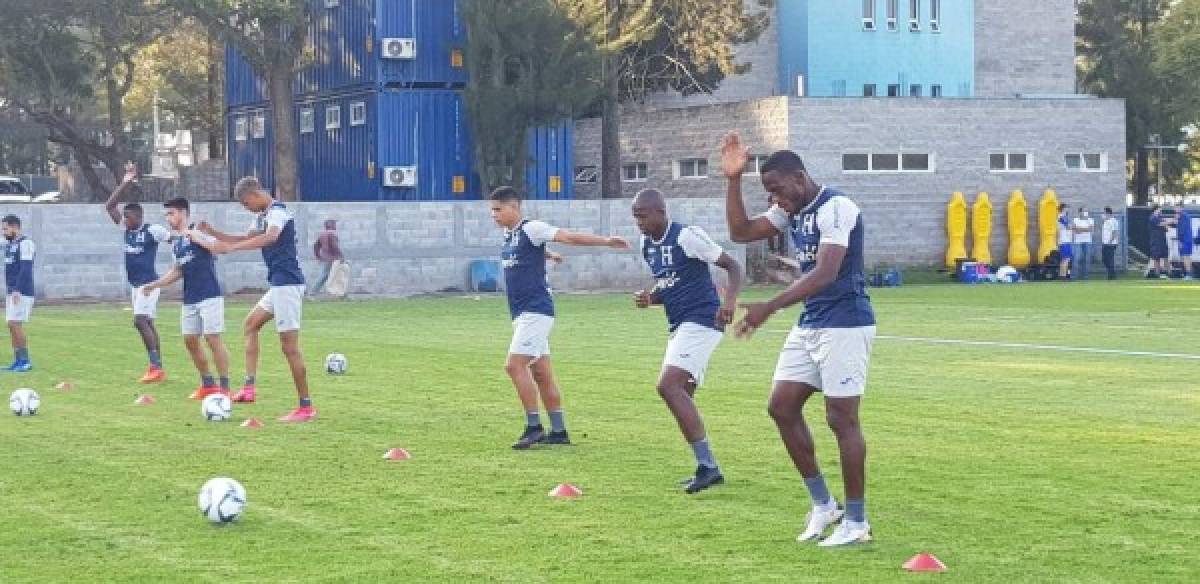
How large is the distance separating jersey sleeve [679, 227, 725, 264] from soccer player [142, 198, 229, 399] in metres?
8.53

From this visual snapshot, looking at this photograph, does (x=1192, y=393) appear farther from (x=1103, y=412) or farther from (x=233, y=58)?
(x=233, y=58)

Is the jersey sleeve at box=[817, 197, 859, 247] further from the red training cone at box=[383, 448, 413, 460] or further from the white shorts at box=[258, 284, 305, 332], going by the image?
Result: the white shorts at box=[258, 284, 305, 332]

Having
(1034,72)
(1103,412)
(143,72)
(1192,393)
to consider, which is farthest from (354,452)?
(143,72)

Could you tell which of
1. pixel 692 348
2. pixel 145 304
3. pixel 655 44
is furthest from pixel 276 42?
pixel 692 348

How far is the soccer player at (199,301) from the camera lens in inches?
808

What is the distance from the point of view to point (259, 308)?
61.8 feet

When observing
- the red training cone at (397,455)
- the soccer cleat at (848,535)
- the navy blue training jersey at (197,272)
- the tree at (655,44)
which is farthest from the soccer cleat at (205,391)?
the tree at (655,44)

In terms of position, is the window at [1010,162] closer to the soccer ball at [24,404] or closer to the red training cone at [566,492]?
the soccer ball at [24,404]

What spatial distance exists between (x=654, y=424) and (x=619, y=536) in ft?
20.1

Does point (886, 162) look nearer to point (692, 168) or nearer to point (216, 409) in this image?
point (692, 168)

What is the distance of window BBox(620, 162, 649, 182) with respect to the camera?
61375mm

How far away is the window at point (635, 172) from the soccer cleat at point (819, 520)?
50.0 meters

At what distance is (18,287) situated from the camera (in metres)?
25.5

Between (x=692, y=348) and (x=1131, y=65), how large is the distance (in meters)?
68.5
